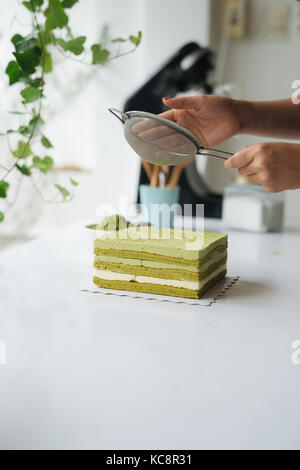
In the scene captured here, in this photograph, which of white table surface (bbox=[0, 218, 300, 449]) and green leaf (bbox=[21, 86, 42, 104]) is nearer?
white table surface (bbox=[0, 218, 300, 449])

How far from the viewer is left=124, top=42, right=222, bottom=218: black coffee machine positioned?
62.5 inches

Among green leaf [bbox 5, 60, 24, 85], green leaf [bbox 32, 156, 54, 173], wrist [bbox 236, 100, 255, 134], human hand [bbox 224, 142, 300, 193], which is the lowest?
green leaf [bbox 32, 156, 54, 173]

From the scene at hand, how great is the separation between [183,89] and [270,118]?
656 mm

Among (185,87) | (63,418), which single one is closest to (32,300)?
(63,418)

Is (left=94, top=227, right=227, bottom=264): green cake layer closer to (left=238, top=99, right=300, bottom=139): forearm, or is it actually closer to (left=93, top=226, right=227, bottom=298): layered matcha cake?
(left=93, top=226, right=227, bottom=298): layered matcha cake

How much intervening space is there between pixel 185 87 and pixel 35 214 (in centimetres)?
154

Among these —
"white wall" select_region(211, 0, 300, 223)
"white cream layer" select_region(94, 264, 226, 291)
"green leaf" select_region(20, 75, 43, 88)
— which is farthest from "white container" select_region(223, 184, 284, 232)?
"white wall" select_region(211, 0, 300, 223)

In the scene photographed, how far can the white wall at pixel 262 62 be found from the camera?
2.50m

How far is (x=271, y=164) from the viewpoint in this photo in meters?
0.82

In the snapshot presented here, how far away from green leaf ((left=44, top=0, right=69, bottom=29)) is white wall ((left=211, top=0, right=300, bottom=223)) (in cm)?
181

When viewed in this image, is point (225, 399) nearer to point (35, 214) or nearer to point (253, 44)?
point (253, 44)

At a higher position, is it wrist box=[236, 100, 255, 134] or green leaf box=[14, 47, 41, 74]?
green leaf box=[14, 47, 41, 74]

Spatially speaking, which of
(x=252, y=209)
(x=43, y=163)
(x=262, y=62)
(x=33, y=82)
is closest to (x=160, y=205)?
(x=252, y=209)

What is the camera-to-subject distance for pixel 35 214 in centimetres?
293
